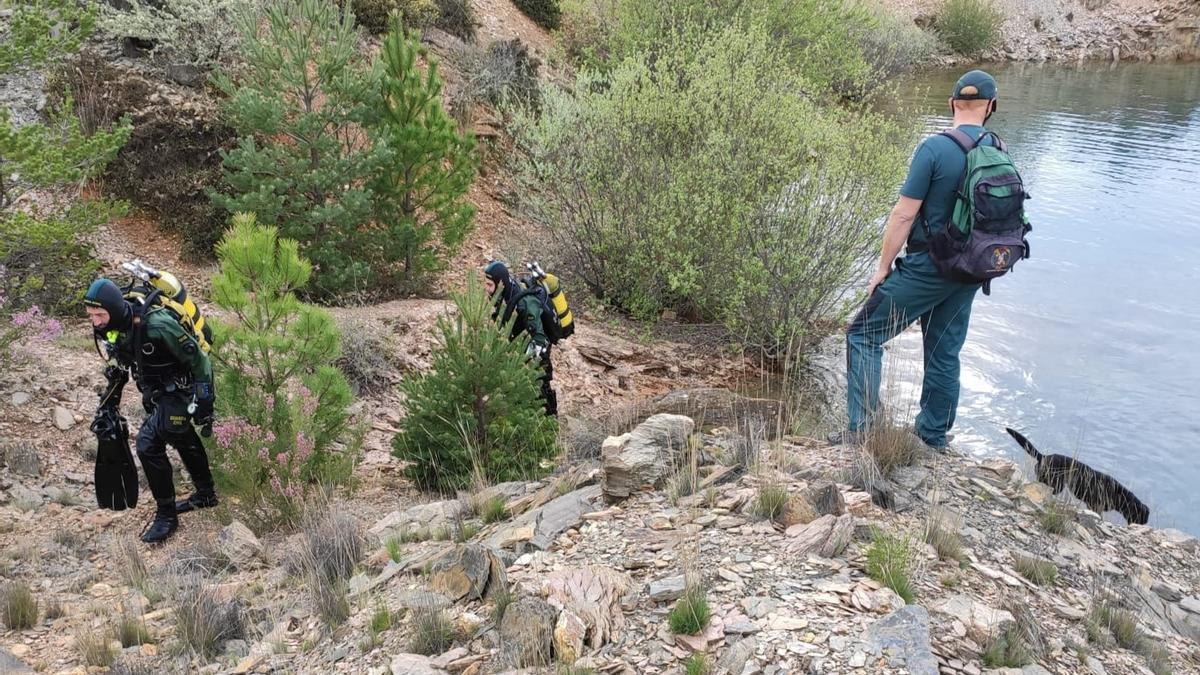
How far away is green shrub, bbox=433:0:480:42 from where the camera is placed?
18.1m

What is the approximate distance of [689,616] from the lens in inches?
134

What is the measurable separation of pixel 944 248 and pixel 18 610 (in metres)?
5.93

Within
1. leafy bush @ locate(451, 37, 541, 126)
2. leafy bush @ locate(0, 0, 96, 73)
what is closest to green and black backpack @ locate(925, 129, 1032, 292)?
leafy bush @ locate(0, 0, 96, 73)

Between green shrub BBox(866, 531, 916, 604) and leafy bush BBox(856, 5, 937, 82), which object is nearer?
green shrub BBox(866, 531, 916, 604)

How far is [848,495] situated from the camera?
4684 millimetres

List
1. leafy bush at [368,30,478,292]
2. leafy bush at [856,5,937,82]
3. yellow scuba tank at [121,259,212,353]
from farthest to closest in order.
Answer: leafy bush at [856,5,937,82] → leafy bush at [368,30,478,292] → yellow scuba tank at [121,259,212,353]

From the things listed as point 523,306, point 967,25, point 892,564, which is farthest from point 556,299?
point 967,25

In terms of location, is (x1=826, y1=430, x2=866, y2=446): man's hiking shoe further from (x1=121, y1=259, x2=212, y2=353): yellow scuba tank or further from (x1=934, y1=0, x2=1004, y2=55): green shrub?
(x1=934, y1=0, x2=1004, y2=55): green shrub

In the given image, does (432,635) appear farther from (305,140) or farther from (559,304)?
(305,140)

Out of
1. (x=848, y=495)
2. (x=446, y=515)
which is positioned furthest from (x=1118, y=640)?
(x=446, y=515)

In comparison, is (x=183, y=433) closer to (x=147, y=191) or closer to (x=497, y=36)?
(x=147, y=191)

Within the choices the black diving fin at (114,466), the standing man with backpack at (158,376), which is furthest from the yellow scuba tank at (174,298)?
the black diving fin at (114,466)

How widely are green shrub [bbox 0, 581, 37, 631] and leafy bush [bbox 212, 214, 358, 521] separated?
1400 millimetres

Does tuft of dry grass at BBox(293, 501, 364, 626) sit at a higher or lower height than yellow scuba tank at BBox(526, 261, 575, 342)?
lower
